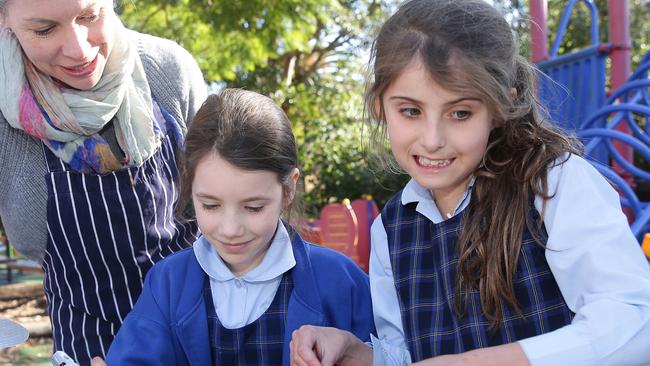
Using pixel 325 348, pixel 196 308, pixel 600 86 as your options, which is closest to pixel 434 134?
pixel 325 348

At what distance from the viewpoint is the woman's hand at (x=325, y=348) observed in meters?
1.61

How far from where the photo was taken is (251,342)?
74.1 inches

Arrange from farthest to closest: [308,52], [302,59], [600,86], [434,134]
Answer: [302,59] < [308,52] < [600,86] < [434,134]

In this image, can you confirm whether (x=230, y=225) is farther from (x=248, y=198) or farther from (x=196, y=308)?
(x=196, y=308)

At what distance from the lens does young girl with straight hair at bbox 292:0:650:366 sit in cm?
143

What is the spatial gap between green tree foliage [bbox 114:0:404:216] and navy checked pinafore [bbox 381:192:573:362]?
369 cm

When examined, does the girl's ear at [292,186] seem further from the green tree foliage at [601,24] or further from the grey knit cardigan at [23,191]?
the green tree foliage at [601,24]

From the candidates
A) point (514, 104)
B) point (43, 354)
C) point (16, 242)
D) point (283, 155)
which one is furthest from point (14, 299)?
point (514, 104)

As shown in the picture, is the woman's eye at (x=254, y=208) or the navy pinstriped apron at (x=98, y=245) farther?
the navy pinstriped apron at (x=98, y=245)

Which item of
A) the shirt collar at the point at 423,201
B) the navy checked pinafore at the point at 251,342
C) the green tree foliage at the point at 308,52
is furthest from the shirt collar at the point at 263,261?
the green tree foliage at the point at 308,52

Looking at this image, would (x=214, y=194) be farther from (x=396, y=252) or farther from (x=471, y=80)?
(x=471, y=80)

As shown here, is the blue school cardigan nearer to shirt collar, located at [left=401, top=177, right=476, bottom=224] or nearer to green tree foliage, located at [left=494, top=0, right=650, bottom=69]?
shirt collar, located at [left=401, top=177, right=476, bottom=224]

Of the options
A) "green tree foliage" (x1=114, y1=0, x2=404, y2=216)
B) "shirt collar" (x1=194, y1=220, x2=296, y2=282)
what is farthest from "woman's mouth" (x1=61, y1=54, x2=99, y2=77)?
"green tree foliage" (x1=114, y1=0, x2=404, y2=216)

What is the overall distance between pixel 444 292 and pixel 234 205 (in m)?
0.53
